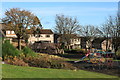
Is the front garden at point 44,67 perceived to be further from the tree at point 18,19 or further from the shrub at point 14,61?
the tree at point 18,19

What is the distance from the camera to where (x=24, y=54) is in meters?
16.6

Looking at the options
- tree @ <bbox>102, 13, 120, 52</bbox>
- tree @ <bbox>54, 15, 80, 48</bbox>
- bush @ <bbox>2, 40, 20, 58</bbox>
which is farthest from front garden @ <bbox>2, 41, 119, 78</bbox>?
tree @ <bbox>54, 15, 80, 48</bbox>

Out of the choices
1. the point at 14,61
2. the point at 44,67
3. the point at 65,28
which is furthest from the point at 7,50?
the point at 65,28

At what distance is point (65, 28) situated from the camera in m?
49.0

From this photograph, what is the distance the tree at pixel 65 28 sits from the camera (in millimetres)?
48031

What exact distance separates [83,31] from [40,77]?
4433 centimetres

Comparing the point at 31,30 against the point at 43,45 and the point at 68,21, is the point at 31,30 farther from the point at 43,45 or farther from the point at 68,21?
the point at 68,21

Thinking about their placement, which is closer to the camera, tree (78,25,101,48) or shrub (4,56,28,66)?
shrub (4,56,28,66)

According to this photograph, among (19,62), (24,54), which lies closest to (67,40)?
(24,54)

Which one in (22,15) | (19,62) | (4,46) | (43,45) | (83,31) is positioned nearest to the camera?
(19,62)

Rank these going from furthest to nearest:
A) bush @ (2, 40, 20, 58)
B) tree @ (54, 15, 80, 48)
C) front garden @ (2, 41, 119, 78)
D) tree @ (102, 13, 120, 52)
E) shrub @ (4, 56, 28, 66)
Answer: tree @ (54, 15, 80, 48)
tree @ (102, 13, 120, 52)
bush @ (2, 40, 20, 58)
shrub @ (4, 56, 28, 66)
front garden @ (2, 41, 119, 78)

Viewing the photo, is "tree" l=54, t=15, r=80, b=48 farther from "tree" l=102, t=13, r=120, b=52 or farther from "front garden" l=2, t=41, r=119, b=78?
"front garden" l=2, t=41, r=119, b=78

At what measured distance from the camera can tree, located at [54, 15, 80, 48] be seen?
48.0m

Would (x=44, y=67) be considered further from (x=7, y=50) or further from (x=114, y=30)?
(x=114, y=30)
